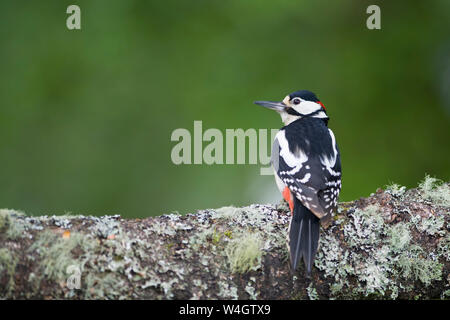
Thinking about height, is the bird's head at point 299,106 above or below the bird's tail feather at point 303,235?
above

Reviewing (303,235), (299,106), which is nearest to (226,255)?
(303,235)

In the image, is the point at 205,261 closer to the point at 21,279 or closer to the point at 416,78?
the point at 21,279

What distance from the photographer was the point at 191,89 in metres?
→ 4.69

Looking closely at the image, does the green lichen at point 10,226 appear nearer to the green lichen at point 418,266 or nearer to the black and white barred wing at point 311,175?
the black and white barred wing at point 311,175

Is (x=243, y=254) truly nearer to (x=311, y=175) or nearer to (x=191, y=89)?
(x=311, y=175)

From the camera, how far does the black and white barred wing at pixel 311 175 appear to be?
2766 millimetres

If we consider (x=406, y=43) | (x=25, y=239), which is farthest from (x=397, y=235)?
(x=406, y=43)

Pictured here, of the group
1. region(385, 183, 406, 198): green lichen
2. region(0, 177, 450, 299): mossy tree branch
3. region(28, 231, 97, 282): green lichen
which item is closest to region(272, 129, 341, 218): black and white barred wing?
region(0, 177, 450, 299): mossy tree branch

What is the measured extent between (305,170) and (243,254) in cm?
106

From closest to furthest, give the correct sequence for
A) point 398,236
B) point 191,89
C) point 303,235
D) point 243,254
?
point 243,254
point 303,235
point 398,236
point 191,89

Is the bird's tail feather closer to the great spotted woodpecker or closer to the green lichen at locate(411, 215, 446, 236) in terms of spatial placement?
the great spotted woodpecker

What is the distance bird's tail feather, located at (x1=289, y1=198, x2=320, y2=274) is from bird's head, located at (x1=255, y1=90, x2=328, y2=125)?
1311 mm

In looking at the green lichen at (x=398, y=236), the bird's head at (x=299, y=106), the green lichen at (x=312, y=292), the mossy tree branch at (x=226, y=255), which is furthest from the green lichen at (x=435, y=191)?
the bird's head at (x=299, y=106)

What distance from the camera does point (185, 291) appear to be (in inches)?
85.3
